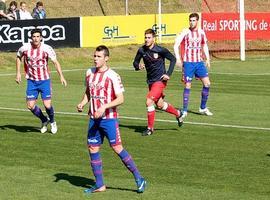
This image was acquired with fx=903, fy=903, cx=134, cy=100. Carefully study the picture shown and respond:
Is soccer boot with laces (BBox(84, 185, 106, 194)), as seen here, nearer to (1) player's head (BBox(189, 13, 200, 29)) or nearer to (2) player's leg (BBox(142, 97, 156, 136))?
(2) player's leg (BBox(142, 97, 156, 136))

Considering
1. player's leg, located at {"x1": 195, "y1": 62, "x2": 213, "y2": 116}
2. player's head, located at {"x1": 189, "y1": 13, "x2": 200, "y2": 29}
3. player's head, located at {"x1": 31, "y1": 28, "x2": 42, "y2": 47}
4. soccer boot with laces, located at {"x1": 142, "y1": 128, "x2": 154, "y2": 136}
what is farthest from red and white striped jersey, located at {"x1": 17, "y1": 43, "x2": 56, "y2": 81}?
player's leg, located at {"x1": 195, "y1": 62, "x2": 213, "y2": 116}

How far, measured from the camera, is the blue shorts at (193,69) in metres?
22.2

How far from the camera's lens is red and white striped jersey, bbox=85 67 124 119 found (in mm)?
12627

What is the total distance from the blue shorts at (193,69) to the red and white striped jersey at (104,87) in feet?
31.5

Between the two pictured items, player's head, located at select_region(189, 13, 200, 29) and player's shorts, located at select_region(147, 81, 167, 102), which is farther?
player's head, located at select_region(189, 13, 200, 29)

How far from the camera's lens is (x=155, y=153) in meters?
16.2

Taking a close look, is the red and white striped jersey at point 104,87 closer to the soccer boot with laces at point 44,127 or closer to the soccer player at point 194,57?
the soccer boot with laces at point 44,127

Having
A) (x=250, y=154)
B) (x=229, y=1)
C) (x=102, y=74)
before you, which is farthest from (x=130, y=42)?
(x=102, y=74)

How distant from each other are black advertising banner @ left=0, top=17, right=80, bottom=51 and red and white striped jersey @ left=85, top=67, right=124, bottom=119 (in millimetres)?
25180

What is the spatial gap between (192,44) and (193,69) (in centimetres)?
62

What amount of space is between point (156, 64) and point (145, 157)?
3524 mm

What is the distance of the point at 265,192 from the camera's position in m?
12.7

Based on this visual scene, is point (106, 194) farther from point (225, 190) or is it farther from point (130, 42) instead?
point (130, 42)

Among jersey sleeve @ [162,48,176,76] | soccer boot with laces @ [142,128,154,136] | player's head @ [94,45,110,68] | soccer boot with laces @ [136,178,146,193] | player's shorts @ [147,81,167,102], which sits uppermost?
player's head @ [94,45,110,68]
